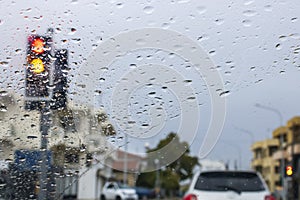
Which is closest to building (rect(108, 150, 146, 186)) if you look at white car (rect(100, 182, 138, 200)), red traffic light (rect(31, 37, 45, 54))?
red traffic light (rect(31, 37, 45, 54))

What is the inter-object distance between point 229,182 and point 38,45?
342cm

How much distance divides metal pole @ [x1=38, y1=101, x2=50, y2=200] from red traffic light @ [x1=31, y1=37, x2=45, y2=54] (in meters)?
0.61

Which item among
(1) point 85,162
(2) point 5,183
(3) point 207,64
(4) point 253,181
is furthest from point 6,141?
(4) point 253,181

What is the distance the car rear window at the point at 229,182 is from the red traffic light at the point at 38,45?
3300mm

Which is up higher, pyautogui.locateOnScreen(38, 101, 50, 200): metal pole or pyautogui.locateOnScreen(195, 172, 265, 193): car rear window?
pyautogui.locateOnScreen(38, 101, 50, 200): metal pole

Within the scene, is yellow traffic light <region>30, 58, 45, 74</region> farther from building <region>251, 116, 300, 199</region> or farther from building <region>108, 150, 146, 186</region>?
building <region>251, 116, 300, 199</region>

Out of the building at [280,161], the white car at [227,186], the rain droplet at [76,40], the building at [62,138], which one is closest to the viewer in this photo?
the building at [62,138]

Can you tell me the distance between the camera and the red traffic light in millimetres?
7320

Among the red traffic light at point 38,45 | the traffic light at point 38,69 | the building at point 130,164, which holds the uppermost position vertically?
the red traffic light at point 38,45

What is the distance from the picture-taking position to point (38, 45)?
7371 millimetres

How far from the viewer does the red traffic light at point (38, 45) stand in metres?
7.32

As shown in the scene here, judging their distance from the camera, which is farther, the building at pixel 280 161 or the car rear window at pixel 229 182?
the building at pixel 280 161

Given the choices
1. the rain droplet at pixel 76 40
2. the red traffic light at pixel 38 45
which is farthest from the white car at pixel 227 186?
the red traffic light at pixel 38 45

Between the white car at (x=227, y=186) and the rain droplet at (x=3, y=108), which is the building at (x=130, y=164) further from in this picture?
the rain droplet at (x=3, y=108)
